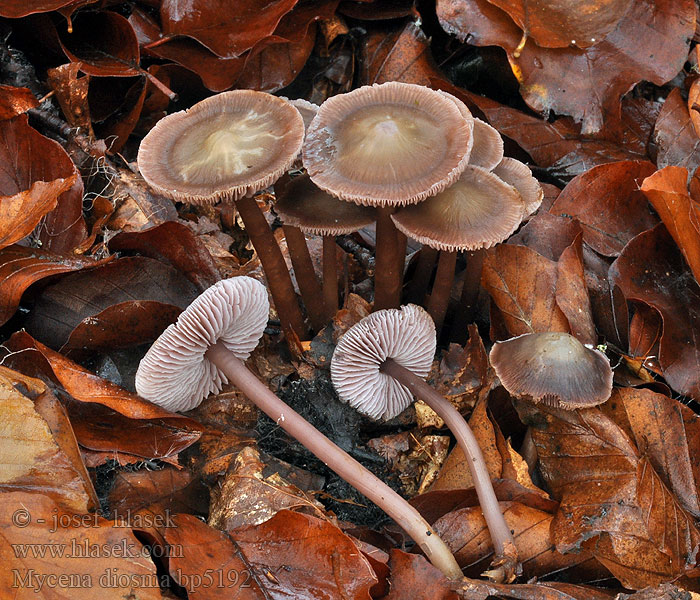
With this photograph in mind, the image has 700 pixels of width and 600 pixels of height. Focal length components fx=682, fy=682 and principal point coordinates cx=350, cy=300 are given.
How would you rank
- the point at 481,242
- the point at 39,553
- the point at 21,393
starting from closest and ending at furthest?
the point at 39,553
the point at 21,393
the point at 481,242

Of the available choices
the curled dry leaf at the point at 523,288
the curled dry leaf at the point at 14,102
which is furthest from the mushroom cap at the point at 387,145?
the curled dry leaf at the point at 14,102

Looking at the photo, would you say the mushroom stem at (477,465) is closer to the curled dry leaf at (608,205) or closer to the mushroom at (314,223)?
the mushroom at (314,223)

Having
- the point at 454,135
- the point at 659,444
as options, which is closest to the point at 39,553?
the point at 454,135

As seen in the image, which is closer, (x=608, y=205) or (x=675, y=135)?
(x=608, y=205)

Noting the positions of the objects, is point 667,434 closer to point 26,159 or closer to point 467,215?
point 467,215

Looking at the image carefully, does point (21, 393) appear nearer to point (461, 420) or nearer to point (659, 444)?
point (461, 420)

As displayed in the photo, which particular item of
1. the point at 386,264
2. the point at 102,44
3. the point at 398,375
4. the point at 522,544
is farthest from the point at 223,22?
the point at 522,544
